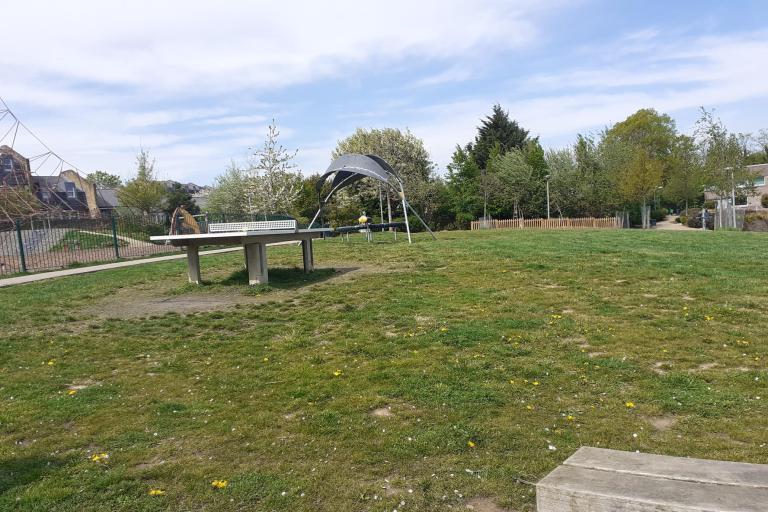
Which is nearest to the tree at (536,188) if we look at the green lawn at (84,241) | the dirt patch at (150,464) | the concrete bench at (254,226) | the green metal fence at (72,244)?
the green metal fence at (72,244)

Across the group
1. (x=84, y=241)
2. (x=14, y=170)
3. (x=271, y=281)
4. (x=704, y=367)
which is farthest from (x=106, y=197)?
(x=704, y=367)

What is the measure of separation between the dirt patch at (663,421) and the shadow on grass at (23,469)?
4.24 meters

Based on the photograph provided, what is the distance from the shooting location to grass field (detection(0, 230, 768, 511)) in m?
3.41

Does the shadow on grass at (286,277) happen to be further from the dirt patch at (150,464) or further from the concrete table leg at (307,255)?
the dirt patch at (150,464)

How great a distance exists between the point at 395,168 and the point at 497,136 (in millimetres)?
12482

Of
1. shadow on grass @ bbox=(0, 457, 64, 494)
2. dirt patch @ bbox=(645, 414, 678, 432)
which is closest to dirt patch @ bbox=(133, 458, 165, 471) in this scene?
shadow on grass @ bbox=(0, 457, 64, 494)

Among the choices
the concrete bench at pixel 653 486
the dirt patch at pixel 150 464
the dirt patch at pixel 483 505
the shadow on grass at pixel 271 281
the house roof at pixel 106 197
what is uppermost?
the house roof at pixel 106 197

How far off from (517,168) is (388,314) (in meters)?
35.4

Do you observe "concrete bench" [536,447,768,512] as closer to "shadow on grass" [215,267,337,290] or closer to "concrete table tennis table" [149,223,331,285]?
"concrete table tennis table" [149,223,331,285]

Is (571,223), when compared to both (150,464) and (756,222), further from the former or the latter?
(150,464)

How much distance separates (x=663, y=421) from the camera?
418 centimetres

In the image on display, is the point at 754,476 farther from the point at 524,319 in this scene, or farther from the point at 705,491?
the point at 524,319

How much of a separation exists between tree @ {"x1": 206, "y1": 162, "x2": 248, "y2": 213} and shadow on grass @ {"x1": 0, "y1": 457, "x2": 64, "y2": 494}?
1566 inches

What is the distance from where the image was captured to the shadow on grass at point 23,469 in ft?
11.4
